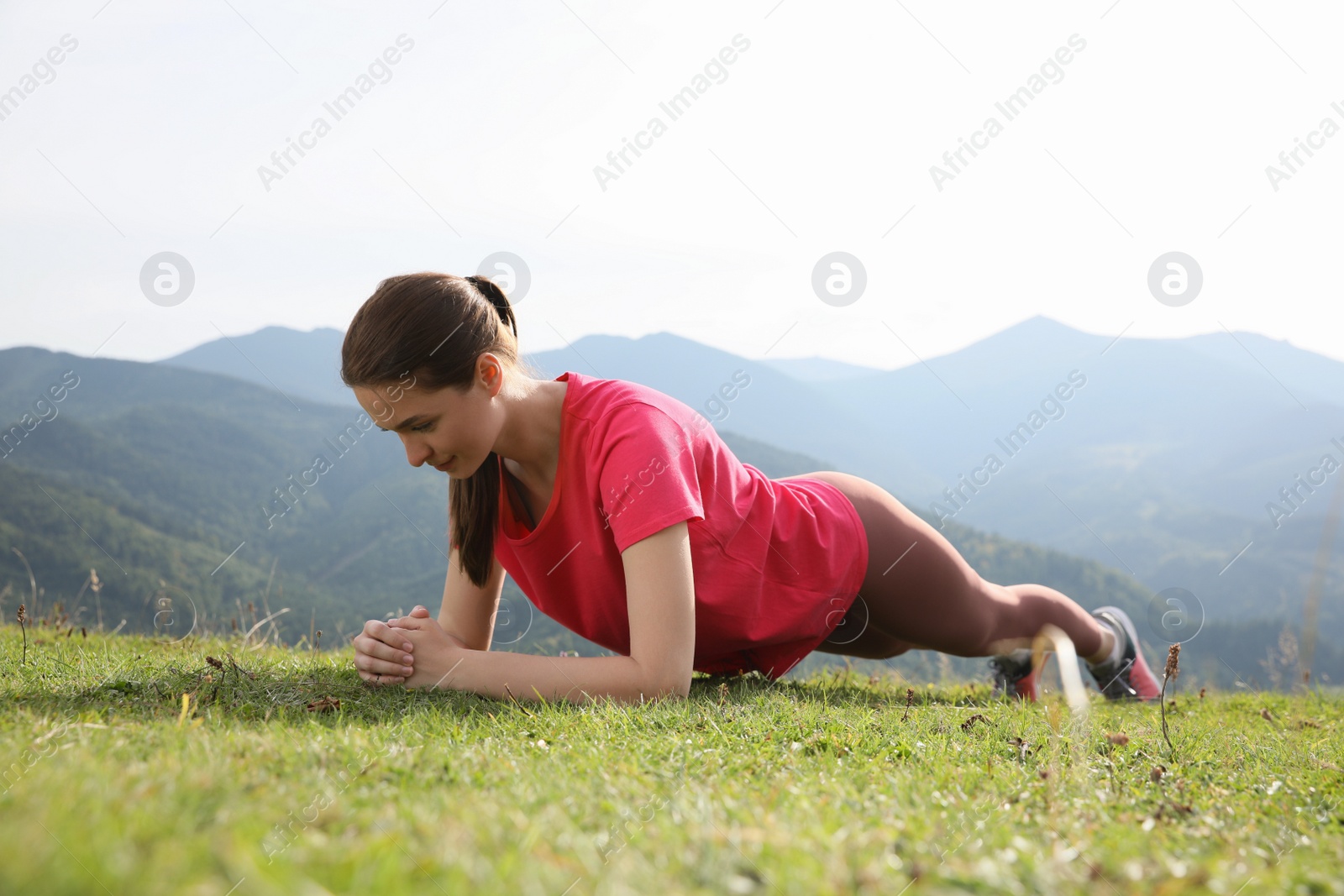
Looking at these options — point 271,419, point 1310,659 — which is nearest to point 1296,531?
point 1310,659

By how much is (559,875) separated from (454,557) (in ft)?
9.03

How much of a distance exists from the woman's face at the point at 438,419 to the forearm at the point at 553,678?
0.76 m

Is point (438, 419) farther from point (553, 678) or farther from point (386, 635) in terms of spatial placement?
point (553, 678)

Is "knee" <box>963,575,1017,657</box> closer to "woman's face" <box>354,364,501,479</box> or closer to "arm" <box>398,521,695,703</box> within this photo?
"arm" <box>398,521,695,703</box>

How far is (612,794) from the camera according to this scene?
6.01 feet

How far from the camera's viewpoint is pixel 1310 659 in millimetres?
3619

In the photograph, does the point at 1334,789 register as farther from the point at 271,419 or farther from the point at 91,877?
the point at 271,419

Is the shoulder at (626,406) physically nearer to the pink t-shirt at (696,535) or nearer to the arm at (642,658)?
the pink t-shirt at (696,535)

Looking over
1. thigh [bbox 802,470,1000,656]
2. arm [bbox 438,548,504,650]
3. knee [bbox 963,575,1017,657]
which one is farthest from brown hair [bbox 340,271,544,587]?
knee [bbox 963,575,1017,657]

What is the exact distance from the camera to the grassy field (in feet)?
3.99

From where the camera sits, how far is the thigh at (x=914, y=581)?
3.94 m

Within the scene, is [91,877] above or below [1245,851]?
below

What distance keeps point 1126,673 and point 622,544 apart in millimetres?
3295

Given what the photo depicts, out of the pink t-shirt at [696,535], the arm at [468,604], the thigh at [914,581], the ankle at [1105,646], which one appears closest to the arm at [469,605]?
the arm at [468,604]
